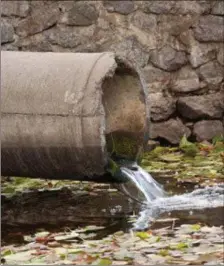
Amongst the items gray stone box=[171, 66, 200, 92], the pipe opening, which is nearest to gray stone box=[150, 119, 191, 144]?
gray stone box=[171, 66, 200, 92]

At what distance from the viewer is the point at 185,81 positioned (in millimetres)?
7238

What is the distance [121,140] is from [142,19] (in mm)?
2074

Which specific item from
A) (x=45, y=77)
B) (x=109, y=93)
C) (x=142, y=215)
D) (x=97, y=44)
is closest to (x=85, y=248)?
(x=142, y=215)

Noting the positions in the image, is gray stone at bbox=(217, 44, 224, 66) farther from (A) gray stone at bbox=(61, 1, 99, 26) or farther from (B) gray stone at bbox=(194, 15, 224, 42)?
(A) gray stone at bbox=(61, 1, 99, 26)

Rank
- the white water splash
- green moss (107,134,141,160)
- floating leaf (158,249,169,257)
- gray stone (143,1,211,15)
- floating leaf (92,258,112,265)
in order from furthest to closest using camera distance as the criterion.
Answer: gray stone (143,1,211,15)
green moss (107,134,141,160)
the white water splash
floating leaf (158,249,169,257)
floating leaf (92,258,112,265)

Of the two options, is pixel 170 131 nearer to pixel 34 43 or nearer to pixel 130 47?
pixel 130 47

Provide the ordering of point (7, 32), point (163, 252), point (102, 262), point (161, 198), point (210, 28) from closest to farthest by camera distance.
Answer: point (102, 262) → point (163, 252) → point (161, 198) → point (7, 32) → point (210, 28)

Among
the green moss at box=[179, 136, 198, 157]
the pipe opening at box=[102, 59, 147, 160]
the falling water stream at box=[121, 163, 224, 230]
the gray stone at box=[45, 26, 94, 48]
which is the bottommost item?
the green moss at box=[179, 136, 198, 157]

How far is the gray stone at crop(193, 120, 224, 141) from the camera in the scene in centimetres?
720

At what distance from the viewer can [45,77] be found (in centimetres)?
487

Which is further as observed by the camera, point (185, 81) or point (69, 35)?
point (185, 81)

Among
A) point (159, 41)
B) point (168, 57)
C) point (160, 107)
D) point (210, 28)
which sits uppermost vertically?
point (210, 28)

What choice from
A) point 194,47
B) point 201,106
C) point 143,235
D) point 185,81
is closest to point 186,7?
point 194,47

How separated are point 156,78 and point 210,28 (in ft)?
1.88
